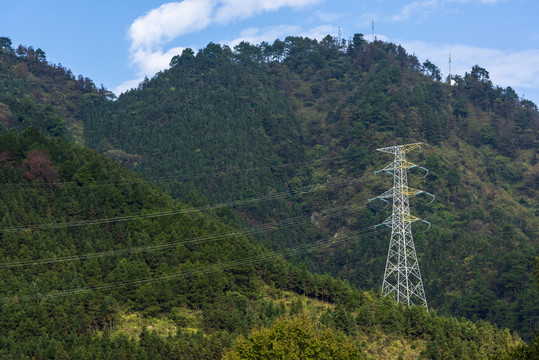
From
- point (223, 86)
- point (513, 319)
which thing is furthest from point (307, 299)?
point (223, 86)

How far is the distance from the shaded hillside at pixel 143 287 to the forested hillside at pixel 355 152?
2418 centimetres

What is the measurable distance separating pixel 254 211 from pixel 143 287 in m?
59.8

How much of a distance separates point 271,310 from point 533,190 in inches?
3544

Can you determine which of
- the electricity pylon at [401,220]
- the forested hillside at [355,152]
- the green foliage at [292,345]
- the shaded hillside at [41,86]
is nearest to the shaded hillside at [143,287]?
the green foliage at [292,345]

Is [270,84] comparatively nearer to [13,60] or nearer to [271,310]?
[13,60]

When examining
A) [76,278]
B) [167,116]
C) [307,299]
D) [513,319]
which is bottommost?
[513,319]

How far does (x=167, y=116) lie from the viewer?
157 m

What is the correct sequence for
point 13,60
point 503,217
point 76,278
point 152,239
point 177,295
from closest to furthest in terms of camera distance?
point 76,278
point 177,295
point 152,239
point 503,217
point 13,60

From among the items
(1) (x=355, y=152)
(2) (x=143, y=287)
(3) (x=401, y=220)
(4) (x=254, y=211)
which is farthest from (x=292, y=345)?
(1) (x=355, y=152)

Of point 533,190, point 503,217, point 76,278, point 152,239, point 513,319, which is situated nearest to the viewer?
point 76,278

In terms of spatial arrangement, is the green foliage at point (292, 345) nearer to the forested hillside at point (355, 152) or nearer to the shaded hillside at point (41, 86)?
the forested hillside at point (355, 152)

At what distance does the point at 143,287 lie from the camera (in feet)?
228

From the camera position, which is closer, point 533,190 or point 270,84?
point 533,190

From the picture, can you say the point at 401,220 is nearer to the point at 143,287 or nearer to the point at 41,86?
the point at 143,287
